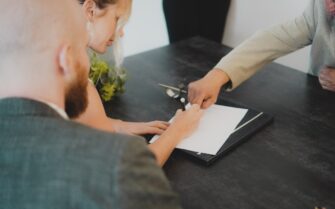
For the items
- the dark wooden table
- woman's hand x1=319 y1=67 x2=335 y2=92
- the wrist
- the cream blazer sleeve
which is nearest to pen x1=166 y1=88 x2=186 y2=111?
the dark wooden table

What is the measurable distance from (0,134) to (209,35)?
7.62 ft

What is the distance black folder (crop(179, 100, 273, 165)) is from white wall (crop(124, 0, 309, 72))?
57.7 inches

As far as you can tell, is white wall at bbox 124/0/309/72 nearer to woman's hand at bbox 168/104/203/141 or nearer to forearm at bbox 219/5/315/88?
forearm at bbox 219/5/315/88

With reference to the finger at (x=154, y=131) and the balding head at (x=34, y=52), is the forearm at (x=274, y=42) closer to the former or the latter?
the finger at (x=154, y=131)

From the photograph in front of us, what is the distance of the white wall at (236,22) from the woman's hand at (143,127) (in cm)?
152

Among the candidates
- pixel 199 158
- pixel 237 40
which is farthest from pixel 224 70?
pixel 237 40

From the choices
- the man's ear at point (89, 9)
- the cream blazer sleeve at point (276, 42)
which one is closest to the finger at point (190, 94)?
the cream blazer sleeve at point (276, 42)

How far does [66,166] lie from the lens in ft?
2.12

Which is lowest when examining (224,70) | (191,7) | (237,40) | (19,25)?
(237,40)

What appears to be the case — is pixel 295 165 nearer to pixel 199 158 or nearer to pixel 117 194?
pixel 199 158

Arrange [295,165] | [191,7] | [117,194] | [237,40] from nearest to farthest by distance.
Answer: [117,194], [295,165], [191,7], [237,40]

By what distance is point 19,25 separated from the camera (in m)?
0.75

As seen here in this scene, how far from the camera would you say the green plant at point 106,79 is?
142cm

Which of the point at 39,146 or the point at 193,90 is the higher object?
the point at 39,146
